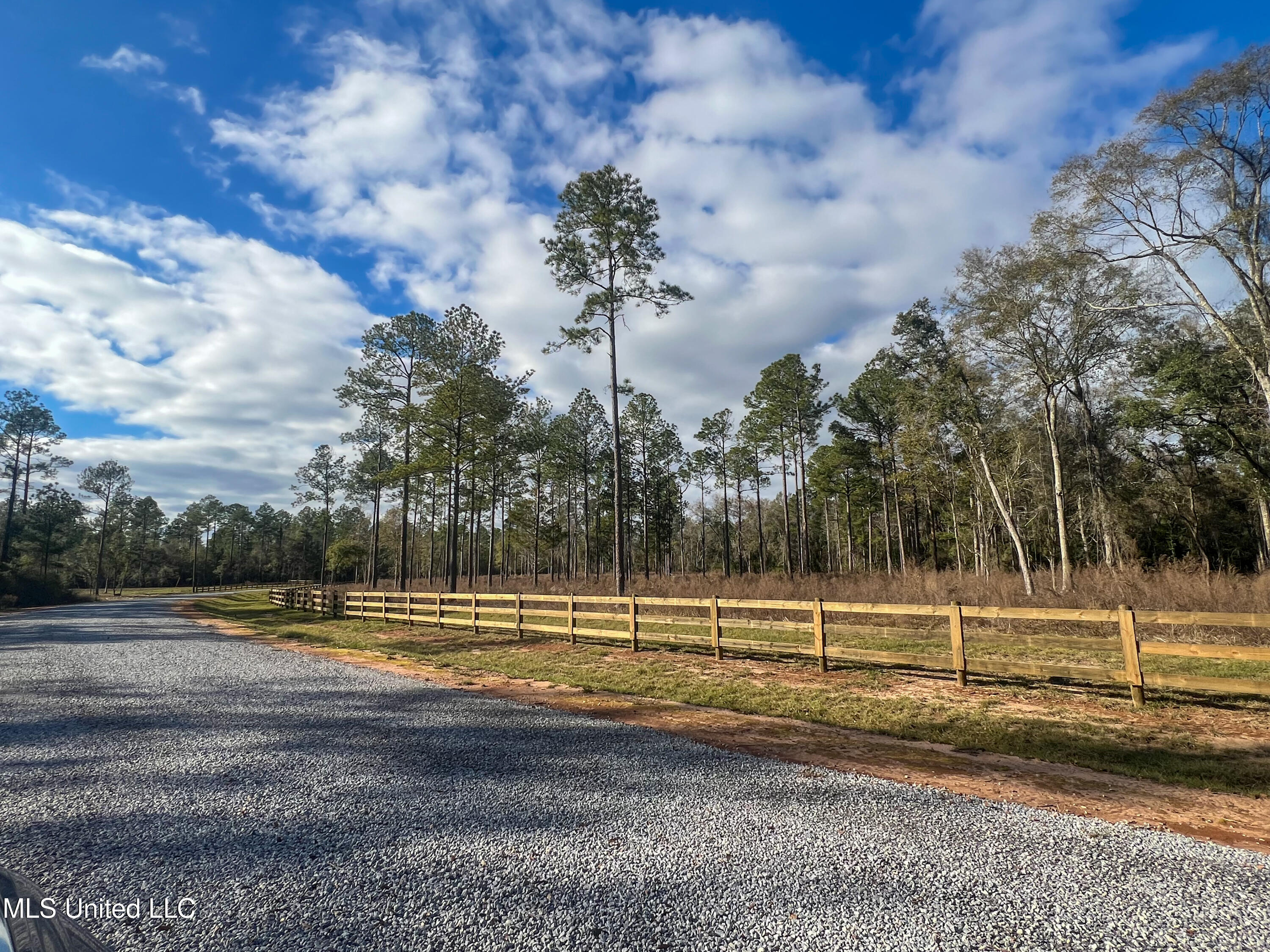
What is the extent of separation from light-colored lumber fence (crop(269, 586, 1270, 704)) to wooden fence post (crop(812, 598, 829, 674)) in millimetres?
20

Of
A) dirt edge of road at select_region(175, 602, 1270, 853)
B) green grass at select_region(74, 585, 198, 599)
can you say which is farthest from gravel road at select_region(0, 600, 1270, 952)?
green grass at select_region(74, 585, 198, 599)

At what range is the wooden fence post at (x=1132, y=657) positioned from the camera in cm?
660

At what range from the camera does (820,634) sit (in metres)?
8.98

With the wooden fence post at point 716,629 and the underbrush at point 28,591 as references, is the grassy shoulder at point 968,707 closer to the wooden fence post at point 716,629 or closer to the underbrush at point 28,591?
the wooden fence post at point 716,629

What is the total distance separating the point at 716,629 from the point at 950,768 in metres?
5.25

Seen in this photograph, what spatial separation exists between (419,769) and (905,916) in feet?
12.6

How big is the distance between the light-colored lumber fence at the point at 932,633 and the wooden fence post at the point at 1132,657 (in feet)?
0.04

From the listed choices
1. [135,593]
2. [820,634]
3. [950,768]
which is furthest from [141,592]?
[950,768]

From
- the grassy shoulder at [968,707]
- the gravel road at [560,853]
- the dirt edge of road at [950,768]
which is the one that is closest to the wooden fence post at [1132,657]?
the grassy shoulder at [968,707]

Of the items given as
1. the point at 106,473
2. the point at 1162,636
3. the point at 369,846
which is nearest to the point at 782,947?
the point at 369,846

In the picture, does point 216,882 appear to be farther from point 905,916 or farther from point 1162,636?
point 1162,636

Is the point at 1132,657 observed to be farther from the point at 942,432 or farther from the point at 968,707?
the point at 942,432

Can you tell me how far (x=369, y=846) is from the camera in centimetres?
343

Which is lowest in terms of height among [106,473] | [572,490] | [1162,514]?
[1162,514]
